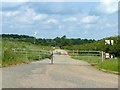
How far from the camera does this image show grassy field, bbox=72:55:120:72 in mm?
25672

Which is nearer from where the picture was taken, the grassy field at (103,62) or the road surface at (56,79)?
the road surface at (56,79)

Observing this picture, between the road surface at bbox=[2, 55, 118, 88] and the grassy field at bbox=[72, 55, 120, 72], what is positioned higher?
the grassy field at bbox=[72, 55, 120, 72]

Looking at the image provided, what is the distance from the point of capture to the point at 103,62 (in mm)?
31969

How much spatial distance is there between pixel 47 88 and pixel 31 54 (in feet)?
98.5

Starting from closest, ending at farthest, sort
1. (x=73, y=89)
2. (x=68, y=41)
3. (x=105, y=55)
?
(x=73, y=89) → (x=105, y=55) → (x=68, y=41)

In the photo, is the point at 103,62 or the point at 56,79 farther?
the point at 103,62

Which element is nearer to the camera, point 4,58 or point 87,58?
point 4,58

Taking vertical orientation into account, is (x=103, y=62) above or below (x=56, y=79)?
above

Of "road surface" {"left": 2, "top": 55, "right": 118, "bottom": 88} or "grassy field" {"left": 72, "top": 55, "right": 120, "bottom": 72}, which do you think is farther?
"grassy field" {"left": 72, "top": 55, "right": 120, "bottom": 72}

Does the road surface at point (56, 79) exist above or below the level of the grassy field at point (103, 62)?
below

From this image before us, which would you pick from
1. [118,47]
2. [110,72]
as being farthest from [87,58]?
[110,72]

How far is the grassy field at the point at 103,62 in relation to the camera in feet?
84.2

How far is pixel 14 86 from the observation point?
14.9m

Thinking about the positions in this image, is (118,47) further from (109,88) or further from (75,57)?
(109,88)
